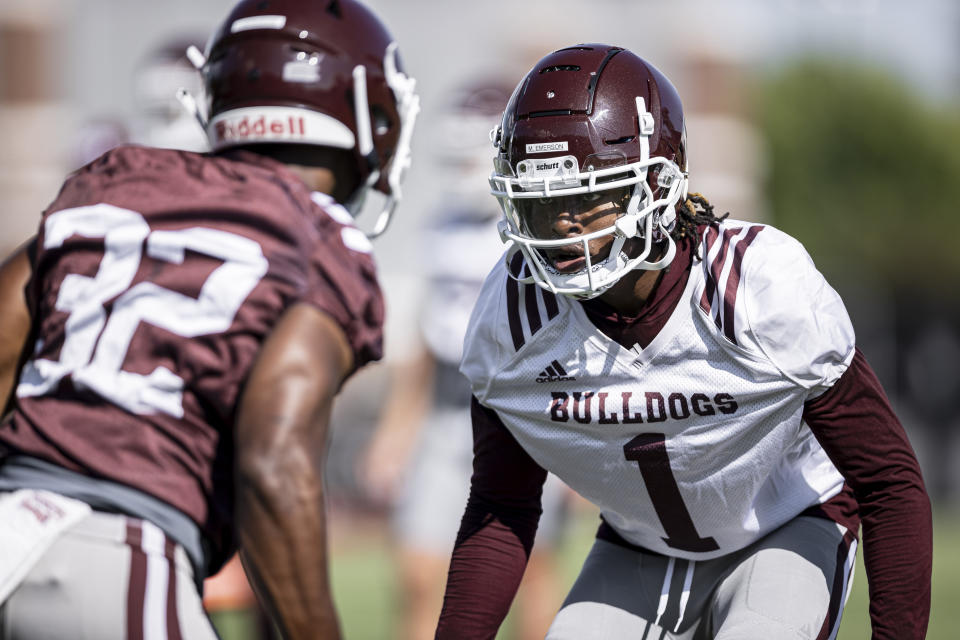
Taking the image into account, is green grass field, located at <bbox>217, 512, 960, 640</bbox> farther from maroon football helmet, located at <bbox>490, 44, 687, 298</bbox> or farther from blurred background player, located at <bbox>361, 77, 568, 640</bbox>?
maroon football helmet, located at <bbox>490, 44, 687, 298</bbox>

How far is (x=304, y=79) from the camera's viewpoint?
2.80 metres

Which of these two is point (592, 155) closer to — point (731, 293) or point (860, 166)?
point (731, 293)

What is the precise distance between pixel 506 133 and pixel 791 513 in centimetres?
106

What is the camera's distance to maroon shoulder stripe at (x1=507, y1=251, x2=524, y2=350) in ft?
9.50

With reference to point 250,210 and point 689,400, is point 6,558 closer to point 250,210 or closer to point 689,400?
→ point 250,210

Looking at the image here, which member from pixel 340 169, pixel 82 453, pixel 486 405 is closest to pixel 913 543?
pixel 486 405

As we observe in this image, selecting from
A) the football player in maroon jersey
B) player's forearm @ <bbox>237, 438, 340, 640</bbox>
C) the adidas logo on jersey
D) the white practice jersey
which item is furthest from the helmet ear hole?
player's forearm @ <bbox>237, 438, 340, 640</bbox>

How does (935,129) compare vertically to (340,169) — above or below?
below

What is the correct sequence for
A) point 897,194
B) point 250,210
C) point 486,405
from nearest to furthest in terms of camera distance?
1. point 250,210
2. point 486,405
3. point 897,194

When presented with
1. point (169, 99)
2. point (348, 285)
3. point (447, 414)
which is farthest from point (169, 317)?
point (169, 99)

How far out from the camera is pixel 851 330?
275 cm

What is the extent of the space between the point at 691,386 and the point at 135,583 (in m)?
1.22

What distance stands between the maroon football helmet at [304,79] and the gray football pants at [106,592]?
3.11 feet

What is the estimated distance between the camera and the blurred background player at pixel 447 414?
→ 5.66 meters
